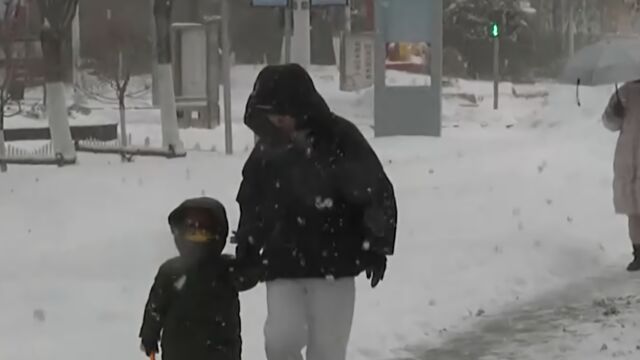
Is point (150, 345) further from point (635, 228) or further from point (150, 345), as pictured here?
point (635, 228)

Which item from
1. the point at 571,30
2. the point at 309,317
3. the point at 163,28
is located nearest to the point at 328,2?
the point at 163,28

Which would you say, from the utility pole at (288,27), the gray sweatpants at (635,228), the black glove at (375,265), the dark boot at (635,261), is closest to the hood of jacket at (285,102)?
the black glove at (375,265)

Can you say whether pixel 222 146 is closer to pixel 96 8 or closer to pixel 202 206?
pixel 202 206

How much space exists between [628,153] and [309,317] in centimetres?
545

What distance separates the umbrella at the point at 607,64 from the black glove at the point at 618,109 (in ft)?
0.60

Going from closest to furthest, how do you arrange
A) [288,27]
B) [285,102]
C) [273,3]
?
1. [285,102]
2. [273,3]
3. [288,27]

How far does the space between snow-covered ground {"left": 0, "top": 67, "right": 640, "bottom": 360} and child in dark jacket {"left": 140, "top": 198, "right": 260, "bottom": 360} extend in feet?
7.31

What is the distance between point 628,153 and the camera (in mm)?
10344

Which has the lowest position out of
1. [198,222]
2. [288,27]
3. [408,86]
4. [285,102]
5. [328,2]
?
[408,86]

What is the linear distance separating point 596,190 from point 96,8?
31.0 m

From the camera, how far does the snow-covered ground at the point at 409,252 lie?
26.3 feet

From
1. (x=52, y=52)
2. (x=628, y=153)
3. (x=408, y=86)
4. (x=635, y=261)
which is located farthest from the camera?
(x=408, y=86)

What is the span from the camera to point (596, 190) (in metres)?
15.0

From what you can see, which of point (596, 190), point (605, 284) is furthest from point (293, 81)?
point (596, 190)
